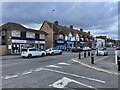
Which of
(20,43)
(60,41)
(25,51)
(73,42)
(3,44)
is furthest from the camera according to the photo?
(73,42)

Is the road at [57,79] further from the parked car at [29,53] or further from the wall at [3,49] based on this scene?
the wall at [3,49]

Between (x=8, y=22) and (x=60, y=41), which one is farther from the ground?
(x=8, y=22)

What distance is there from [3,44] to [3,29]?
3.19m

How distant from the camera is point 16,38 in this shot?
4650 centimetres

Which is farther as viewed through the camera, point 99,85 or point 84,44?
point 84,44

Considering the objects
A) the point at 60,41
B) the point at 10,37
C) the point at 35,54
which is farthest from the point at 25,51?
the point at 60,41

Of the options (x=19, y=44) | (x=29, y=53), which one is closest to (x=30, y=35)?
(x=19, y=44)

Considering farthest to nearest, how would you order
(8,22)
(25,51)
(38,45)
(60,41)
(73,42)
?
(73,42) < (60,41) < (38,45) < (8,22) < (25,51)

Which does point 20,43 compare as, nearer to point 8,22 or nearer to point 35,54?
point 8,22

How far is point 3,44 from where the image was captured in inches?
1759

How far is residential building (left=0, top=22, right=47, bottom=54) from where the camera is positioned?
146 feet

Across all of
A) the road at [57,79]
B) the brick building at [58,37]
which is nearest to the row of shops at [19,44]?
the brick building at [58,37]

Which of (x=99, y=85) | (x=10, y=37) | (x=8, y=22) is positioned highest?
(x=8, y=22)

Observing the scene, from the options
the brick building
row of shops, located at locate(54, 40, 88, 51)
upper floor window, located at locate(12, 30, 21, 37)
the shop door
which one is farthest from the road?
row of shops, located at locate(54, 40, 88, 51)
